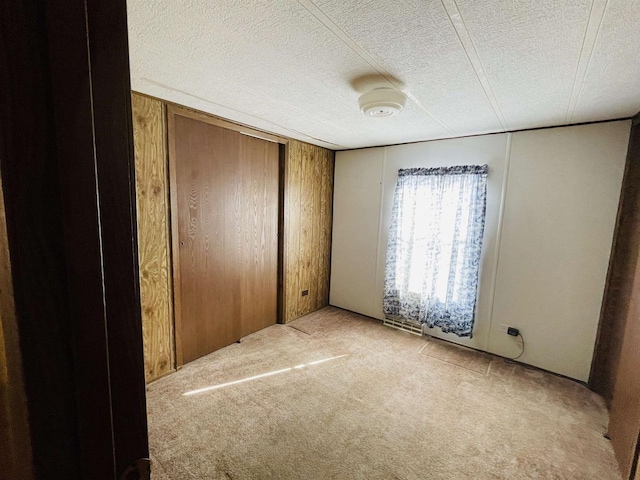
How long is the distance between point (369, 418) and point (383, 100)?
216 cm

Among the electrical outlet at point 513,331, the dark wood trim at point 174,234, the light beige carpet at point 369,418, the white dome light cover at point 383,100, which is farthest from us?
the electrical outlet at point 513,331

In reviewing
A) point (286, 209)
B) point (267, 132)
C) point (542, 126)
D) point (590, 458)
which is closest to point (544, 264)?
point (542, 126)

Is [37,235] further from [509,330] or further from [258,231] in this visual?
[509,330]

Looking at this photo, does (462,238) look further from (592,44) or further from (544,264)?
(592,44)

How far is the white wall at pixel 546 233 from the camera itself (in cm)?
232

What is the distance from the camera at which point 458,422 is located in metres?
1.94

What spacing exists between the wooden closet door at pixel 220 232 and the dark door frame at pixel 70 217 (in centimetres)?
213

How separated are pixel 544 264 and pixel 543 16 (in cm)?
219

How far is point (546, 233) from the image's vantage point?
2.54 m

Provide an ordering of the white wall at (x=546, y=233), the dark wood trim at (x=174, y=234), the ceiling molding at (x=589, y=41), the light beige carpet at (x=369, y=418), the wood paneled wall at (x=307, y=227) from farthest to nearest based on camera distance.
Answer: the wood paneled wall at (x=307, y=227), the white wall at (x=546, y=233), the dark wood trim at (x=174, y=234), the light beige carpet at (x=369, y=418), the ceiling molding at (x=589, y=41)

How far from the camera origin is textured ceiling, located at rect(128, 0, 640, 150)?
43.6 inches

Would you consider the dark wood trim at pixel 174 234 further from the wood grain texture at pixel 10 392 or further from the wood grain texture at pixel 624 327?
the wood grain texture at pixel 624 327

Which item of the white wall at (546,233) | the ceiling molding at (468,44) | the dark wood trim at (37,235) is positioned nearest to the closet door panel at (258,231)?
the white wall at (546,233)

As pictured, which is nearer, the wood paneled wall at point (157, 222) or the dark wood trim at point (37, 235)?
the dark wood trim at point (37, 235)
